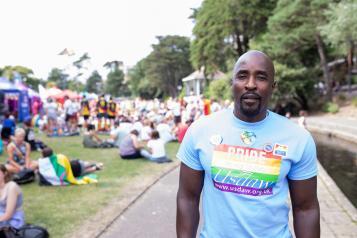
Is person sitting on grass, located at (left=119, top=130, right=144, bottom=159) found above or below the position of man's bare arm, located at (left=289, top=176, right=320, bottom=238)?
below

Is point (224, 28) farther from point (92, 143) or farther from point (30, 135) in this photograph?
point (30, 135)

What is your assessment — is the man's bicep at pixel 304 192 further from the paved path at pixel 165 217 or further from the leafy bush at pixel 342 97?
the leafy bush at pixel 342 97

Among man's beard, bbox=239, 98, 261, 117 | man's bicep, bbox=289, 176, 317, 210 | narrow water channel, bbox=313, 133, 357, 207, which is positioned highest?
man's beard, bbox=239, 98, 261, 117

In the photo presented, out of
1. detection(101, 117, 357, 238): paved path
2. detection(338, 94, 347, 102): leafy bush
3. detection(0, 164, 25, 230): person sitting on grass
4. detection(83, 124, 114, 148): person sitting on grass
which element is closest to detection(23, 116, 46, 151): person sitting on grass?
detection(83, 124, 114, 148): person sitting on grass

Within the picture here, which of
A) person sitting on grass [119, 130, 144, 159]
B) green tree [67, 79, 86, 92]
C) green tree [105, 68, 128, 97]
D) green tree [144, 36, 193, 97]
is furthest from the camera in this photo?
green tree [105, 68, 128, 97]

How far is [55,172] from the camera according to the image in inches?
305

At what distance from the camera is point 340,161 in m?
12.0

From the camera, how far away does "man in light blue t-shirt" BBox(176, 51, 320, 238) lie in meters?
1.95

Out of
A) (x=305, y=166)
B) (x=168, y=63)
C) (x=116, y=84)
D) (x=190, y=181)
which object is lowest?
(x=190, y=181)

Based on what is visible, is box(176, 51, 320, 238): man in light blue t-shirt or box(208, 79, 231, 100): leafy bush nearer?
box(176, 51, 320, 238): man in light blue t-shirt

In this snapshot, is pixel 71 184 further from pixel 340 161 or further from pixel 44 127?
pixel 44 127

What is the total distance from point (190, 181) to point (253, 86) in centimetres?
59

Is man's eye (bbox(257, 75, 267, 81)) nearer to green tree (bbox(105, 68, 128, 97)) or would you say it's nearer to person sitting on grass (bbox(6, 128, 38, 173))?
person sitting on grass (bbox(6, 128, 38, 173))

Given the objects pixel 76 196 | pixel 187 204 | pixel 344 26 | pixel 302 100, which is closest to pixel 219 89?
pixel 302 100
